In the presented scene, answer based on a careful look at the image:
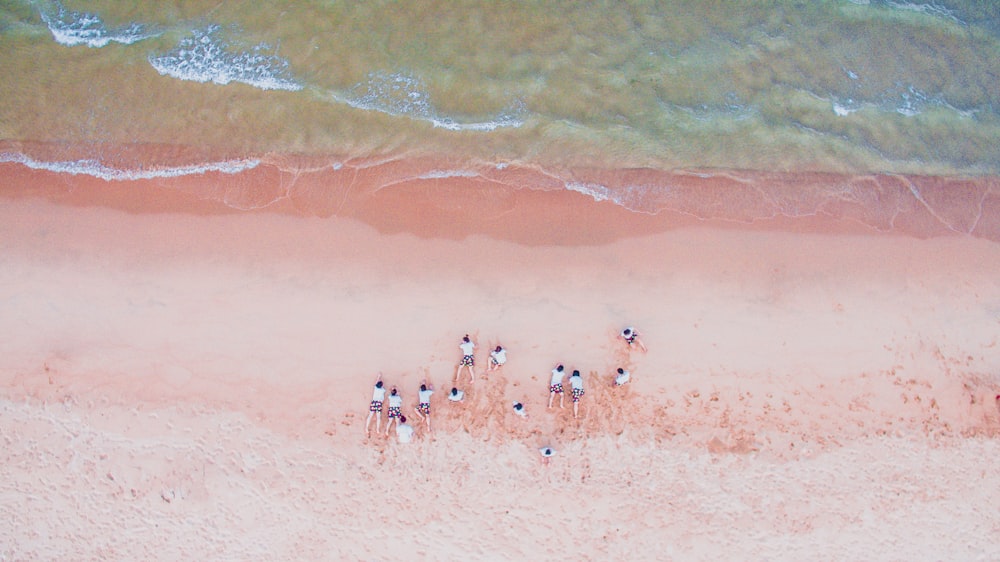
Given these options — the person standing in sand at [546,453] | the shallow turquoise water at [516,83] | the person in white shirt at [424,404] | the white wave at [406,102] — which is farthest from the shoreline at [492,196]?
the person standing in sand at [546,453]

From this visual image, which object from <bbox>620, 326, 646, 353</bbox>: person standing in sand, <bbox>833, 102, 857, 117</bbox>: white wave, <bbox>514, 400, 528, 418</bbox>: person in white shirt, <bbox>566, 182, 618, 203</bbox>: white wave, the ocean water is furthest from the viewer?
<bbox>833, 102, 857, 117</bbox>: white wave

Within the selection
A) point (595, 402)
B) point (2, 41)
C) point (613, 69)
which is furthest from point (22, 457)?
point (613, 69)

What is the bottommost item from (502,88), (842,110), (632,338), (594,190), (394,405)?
(394,405)

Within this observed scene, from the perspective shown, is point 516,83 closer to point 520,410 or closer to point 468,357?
point 468,357

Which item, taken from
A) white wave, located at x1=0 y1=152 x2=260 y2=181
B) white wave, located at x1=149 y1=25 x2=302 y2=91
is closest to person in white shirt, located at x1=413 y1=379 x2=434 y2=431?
white wave, located at x1=0 y1=152 x2=260 y2=181

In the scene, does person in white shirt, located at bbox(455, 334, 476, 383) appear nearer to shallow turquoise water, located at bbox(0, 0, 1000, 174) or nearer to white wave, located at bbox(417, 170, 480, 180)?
white wave, located at bbox(417, 170, 480, 180)

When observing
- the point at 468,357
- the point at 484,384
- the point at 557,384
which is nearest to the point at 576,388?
the point at 557,384
